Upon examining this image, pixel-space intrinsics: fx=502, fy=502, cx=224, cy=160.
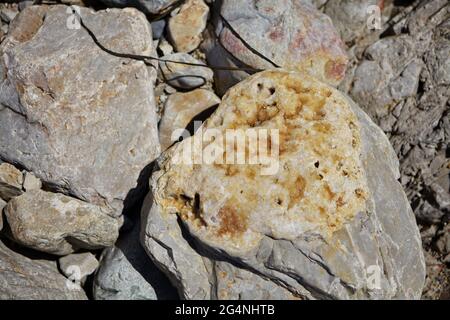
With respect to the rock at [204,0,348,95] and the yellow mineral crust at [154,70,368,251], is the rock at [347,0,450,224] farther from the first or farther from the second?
the yellow mineral crust at [154,70,368,251]

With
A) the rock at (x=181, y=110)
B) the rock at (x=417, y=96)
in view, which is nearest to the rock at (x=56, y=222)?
the rock at (x=181, y=110)

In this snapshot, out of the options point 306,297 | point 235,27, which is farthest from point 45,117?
point 306,297

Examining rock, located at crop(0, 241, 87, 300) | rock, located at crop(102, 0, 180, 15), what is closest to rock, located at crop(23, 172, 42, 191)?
rock, located at crop(0, 241, 87, 300)

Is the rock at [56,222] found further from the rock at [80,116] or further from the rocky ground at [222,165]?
the rock at [80,116]

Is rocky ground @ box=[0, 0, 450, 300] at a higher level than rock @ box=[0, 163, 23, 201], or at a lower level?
higher

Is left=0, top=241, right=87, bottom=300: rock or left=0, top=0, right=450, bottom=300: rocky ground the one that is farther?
left=0, top=241, right=87, bottom=300: rock

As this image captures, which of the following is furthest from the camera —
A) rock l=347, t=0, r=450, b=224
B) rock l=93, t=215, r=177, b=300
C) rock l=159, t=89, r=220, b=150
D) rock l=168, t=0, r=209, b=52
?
rock l=168, t=0, r=209, b=52

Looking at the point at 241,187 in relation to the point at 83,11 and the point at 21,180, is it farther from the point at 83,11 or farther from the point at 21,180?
the point at 83,11

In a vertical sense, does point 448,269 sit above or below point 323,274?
below

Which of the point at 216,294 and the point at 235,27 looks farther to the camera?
the point at 235,27
